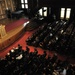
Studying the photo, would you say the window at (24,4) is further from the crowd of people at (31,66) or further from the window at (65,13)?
the crowd of people at (31,66)

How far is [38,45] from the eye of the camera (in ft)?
27.1

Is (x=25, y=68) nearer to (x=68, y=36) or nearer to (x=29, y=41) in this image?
(x=29, y=41)

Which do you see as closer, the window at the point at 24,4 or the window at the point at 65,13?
the window at the point at 65,13

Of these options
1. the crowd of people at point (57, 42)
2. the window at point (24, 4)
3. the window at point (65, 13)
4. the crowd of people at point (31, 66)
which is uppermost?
the window at point (24, 4)

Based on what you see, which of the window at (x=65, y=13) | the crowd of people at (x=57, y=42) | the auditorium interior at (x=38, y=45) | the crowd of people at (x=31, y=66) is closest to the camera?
the crowd of people at (x=31, y=66)

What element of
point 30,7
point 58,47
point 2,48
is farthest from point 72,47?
point 30,7

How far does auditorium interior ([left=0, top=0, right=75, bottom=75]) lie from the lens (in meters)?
5.11

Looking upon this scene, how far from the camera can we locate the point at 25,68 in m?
5.37

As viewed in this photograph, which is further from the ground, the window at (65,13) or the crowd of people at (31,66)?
the window at (65,13)

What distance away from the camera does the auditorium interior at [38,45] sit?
5109 millimetres

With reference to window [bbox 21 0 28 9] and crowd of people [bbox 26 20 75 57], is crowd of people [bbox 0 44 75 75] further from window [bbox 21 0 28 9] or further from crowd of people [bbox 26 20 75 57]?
window [bbox 21 0 28 9]

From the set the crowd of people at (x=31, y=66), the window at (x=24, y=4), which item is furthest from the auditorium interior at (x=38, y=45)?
the window at (x=24, y=4)

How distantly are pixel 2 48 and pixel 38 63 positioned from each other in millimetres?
3616

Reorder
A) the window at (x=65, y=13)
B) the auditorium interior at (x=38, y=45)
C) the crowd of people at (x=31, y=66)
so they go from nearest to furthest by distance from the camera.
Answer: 1. the crowd of people at (x=31, y=66)
2. the auditorium interior at (x=38, y=45)
3. the window at (x=65, y=13)
